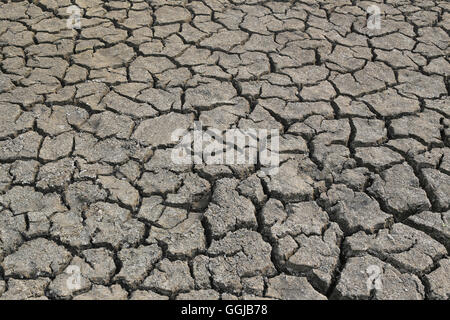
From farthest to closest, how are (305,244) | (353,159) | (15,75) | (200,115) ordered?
(15,75) → (200,115) → (353,159) → (305,244)

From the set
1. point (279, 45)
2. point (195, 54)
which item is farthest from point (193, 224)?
point (279, 45)

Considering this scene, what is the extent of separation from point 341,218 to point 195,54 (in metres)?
1.68

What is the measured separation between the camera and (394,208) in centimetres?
270

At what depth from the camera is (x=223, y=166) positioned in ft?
9.48

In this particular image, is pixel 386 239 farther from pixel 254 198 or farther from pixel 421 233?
pixel 254 198

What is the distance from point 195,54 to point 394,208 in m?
1.76

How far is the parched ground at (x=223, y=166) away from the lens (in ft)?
7.86

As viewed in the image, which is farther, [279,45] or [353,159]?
[279,45]

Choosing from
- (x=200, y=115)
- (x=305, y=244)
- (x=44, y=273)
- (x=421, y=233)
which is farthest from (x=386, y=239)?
(x=44, y=273)

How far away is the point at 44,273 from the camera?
7.71ft

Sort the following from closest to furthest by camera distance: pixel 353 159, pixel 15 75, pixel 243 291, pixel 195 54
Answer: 1. pixel 243 291
2. pixel 353 159
3. pixel 15 75
4. pixel 195 54

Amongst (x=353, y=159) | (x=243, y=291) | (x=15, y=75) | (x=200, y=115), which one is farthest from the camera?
(x=15, y=75)

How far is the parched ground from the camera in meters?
2.40

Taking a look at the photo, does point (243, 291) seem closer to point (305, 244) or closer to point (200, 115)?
point (305, 244)
